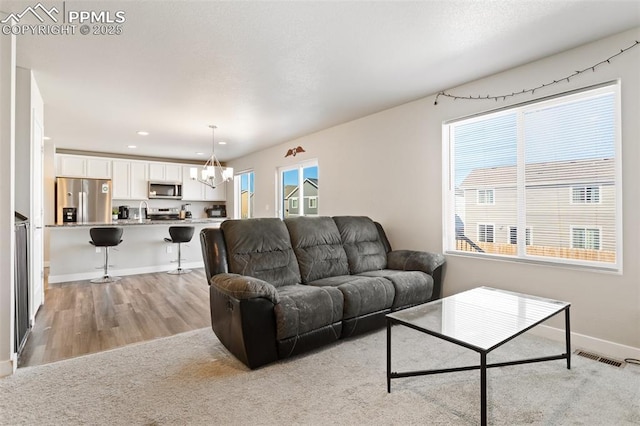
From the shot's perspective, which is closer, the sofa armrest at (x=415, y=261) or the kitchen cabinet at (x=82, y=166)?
the sofa armrest at (x=415, y=261)

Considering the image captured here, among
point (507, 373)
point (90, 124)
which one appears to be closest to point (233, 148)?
point (90, 124)

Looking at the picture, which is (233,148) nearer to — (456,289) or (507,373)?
(456,289)

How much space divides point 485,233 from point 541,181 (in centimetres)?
72

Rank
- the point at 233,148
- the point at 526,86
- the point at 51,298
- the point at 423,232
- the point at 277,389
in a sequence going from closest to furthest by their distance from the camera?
the point at 277,389 < the point at 526,86 < the point at 423,232 < the point at 51,298 < the point at 233,148

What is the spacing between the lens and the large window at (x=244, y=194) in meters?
7.71

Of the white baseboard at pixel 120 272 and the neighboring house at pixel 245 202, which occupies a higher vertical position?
the neighboring house at pixel 245 202

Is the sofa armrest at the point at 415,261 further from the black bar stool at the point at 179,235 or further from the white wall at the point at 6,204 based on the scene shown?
the black bar stool at the point at 179,235

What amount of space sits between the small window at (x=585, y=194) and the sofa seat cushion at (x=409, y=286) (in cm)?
143

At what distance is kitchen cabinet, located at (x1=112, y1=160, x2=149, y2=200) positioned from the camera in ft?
24.0

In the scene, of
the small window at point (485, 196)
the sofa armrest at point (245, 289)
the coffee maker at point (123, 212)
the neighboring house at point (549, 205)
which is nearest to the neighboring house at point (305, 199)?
the neighboring house at point (549, 205)

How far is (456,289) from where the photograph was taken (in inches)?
139

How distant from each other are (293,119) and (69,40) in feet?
8.96

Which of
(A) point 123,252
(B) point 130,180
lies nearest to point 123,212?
(B) point 130,180

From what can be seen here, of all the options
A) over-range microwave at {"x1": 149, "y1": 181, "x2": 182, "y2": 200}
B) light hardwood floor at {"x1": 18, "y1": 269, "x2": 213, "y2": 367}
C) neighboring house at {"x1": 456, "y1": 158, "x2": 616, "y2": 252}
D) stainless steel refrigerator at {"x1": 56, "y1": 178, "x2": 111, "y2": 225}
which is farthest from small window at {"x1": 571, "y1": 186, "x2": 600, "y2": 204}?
stainless steel refrigerator at {"x1": 56, "y1": 178, "x2": 111, "y2": 225}
